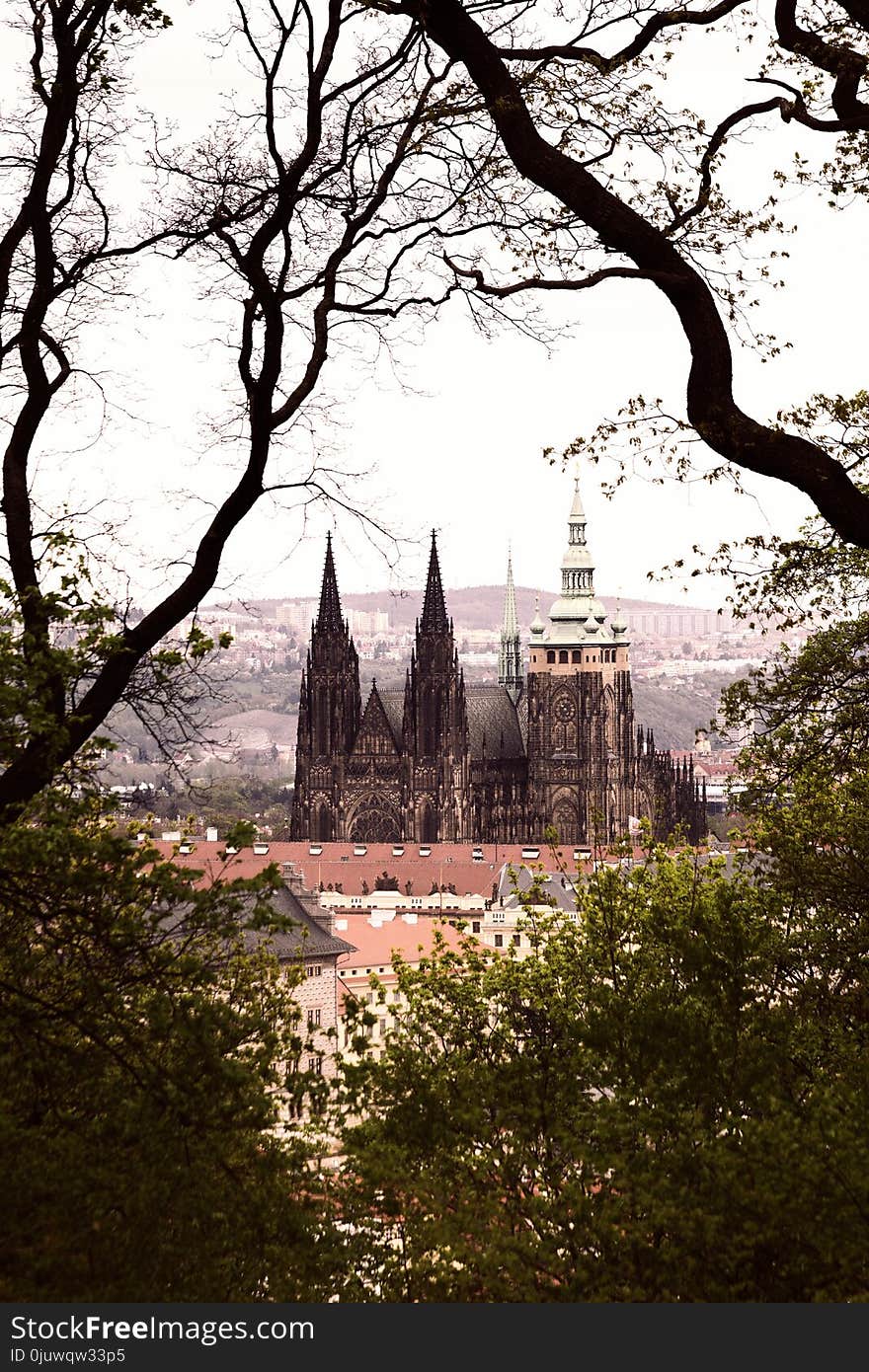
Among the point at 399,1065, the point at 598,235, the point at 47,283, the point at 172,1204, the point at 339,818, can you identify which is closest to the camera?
the point at 598,235

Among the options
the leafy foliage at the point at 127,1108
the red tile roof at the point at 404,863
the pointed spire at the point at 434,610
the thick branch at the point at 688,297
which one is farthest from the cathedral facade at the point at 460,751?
the thick branch at the point at 688,297

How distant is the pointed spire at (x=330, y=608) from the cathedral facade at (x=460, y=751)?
0.27ft

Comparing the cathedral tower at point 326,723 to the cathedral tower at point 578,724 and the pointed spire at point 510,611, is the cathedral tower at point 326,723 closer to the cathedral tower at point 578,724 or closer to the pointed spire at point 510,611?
the cathedral tower at point 578,724

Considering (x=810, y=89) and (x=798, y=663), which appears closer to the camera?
(x=810, y=89)

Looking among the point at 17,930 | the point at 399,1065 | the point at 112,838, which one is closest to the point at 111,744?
the point at 112,838

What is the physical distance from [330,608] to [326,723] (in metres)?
6.77

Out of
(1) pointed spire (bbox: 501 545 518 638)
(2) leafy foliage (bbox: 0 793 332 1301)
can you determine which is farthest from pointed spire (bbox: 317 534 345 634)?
(2) leafy foliage (bbox: 0 793 332 1301)

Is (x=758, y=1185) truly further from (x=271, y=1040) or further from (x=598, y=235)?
(x=598, y=235)

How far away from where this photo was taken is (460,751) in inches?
4183

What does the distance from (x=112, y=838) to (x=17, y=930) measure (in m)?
2.32

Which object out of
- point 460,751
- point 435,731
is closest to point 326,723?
point 435,731

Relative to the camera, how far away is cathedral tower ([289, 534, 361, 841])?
105 m

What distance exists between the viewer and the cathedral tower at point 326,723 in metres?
105

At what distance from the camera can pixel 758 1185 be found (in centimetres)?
1203
